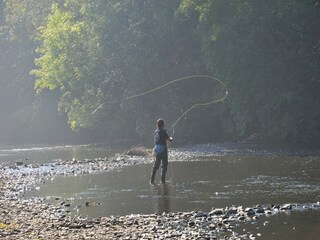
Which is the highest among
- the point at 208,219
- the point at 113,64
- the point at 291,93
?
the point at 113,64

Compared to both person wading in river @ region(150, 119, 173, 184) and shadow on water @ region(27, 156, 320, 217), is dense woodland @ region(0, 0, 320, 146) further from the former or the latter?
person wading in river @ region(150, 119, 173, 184)

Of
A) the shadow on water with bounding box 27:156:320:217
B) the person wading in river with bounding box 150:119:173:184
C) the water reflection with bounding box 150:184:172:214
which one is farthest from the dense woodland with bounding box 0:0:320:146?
the water reflection with bounding box 150:184:172:214

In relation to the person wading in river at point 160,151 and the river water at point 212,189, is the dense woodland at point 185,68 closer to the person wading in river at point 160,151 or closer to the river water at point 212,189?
the river water at point 212,189

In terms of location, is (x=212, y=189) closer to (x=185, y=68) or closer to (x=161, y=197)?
(x=161, y=197)

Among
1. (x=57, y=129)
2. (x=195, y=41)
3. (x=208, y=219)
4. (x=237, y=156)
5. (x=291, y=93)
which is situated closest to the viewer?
(x=208, y=219)

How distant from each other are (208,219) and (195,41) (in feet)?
114

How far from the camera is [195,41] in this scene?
161 ft

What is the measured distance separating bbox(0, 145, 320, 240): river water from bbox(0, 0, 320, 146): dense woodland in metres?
8.17

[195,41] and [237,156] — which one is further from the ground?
[195,41]

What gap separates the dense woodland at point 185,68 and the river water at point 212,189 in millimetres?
8175

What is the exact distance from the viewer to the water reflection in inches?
667

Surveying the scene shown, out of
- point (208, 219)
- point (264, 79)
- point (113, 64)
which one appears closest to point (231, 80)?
point (264, 79)

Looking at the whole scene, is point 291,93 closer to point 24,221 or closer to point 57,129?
point 24,221

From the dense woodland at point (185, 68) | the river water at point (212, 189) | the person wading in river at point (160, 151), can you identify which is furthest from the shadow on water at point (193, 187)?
the dense woodland at point (185, 68)
